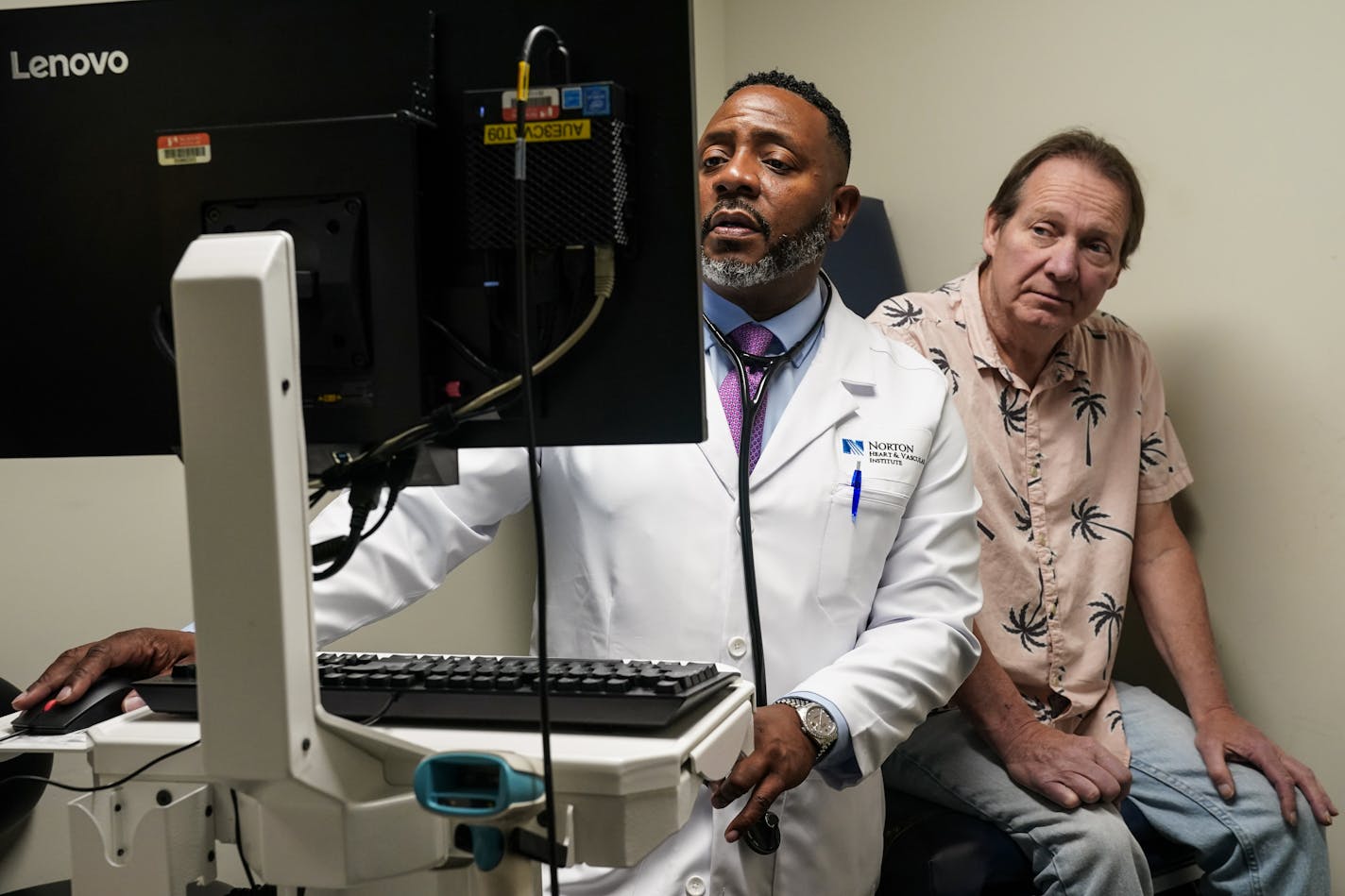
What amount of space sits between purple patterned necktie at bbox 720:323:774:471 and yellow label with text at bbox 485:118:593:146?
2.43 ft

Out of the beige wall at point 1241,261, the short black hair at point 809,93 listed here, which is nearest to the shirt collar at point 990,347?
the beige wall at point 1241,261

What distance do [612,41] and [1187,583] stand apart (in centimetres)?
173

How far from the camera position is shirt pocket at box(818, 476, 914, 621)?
4.68 ft

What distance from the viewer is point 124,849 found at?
93 centimetres

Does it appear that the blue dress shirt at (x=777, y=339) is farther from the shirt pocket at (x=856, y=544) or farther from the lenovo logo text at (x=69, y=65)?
the lenovo logo text at (x=69, y=65)

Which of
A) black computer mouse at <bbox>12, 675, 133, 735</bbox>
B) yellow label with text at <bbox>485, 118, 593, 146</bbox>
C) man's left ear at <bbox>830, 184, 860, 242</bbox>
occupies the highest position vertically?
man's left ear at <bbox>830, 184, 860, 242</bbox>

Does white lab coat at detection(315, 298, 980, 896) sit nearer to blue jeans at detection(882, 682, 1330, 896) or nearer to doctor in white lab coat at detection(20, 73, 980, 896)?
doctor in white lab coat at detection(20, 73, 980, 896)

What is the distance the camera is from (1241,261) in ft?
7.24

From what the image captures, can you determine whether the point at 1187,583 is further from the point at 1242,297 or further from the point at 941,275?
the point at 941,275

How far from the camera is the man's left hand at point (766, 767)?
0.99 m

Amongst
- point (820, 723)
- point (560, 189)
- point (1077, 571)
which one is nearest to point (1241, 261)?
point (1077, 571)

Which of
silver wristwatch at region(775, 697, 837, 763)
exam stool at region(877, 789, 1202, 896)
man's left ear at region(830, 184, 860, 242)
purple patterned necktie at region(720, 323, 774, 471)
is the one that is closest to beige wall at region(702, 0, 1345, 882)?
exam stool at region(877, 789, 1202, 896)

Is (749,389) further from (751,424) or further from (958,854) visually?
(958,854)

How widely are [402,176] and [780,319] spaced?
93 centimetres
